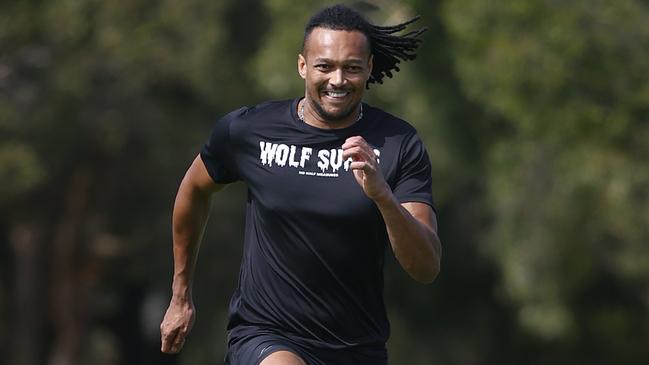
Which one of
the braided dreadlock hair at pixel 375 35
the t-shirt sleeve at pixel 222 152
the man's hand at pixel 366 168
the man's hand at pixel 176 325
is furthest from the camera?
the man's hand at pixel 176 325

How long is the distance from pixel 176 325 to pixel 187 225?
1.53 ft

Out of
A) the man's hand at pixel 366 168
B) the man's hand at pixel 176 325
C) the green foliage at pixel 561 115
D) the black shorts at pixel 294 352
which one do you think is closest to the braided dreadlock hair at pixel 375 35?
the man's hand at pixel 366 168

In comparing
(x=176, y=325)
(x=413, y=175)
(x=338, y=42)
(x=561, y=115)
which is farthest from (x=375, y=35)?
(x=561, y=115)

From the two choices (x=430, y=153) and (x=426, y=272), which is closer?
(x=426, y=272)

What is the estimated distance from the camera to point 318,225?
5.91 metres

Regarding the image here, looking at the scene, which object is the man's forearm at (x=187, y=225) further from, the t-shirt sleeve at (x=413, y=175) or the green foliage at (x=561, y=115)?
the green foliage at (x=561, y=115)

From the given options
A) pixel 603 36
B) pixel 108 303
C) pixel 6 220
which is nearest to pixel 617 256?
pixel 603 36

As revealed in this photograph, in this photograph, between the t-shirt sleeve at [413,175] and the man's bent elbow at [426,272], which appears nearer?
the man's bent elbow at [426,272]

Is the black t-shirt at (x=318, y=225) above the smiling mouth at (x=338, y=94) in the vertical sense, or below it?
below

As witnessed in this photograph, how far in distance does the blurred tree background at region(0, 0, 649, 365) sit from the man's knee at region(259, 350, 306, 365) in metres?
10.8

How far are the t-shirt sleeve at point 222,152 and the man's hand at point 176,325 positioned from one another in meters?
0.54

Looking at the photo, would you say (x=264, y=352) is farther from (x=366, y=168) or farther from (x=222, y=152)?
(x=366, y=168)

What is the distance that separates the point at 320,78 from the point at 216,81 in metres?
18.0

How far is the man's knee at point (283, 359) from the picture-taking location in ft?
18.9
